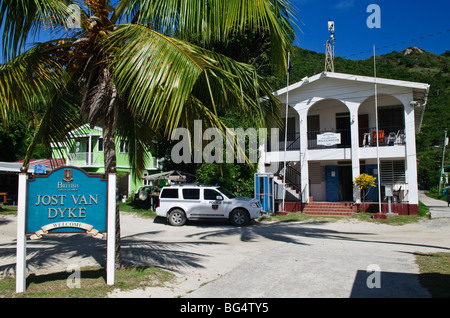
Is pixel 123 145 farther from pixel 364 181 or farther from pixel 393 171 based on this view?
pixel 393 171

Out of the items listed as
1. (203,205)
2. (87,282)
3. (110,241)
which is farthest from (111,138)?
(203,205)

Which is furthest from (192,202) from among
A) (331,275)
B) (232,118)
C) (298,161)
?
(331,275)

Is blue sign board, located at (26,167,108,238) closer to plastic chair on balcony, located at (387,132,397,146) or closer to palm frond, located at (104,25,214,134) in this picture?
palm frond, located at (104,25,214,134)

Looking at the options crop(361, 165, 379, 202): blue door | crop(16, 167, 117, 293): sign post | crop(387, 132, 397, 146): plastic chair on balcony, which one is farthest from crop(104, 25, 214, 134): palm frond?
crop(361, 165, 379, 202): blue door

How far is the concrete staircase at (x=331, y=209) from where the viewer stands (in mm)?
19156

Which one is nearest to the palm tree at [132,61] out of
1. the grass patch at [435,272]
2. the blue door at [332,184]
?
the grass patch at [435,272]

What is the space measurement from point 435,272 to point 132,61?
664cm

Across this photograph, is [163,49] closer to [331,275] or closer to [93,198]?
[93,198]

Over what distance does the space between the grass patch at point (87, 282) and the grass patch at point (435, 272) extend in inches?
174

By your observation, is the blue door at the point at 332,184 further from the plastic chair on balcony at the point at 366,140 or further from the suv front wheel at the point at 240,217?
the suv front wheel at the point at 240,217

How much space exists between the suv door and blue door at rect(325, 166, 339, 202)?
897 centimetres

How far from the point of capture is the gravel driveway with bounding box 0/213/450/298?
611 cm

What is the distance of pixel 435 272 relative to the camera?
7023mm

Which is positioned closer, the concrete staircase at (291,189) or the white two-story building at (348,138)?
the white two-story building at (348,138)
